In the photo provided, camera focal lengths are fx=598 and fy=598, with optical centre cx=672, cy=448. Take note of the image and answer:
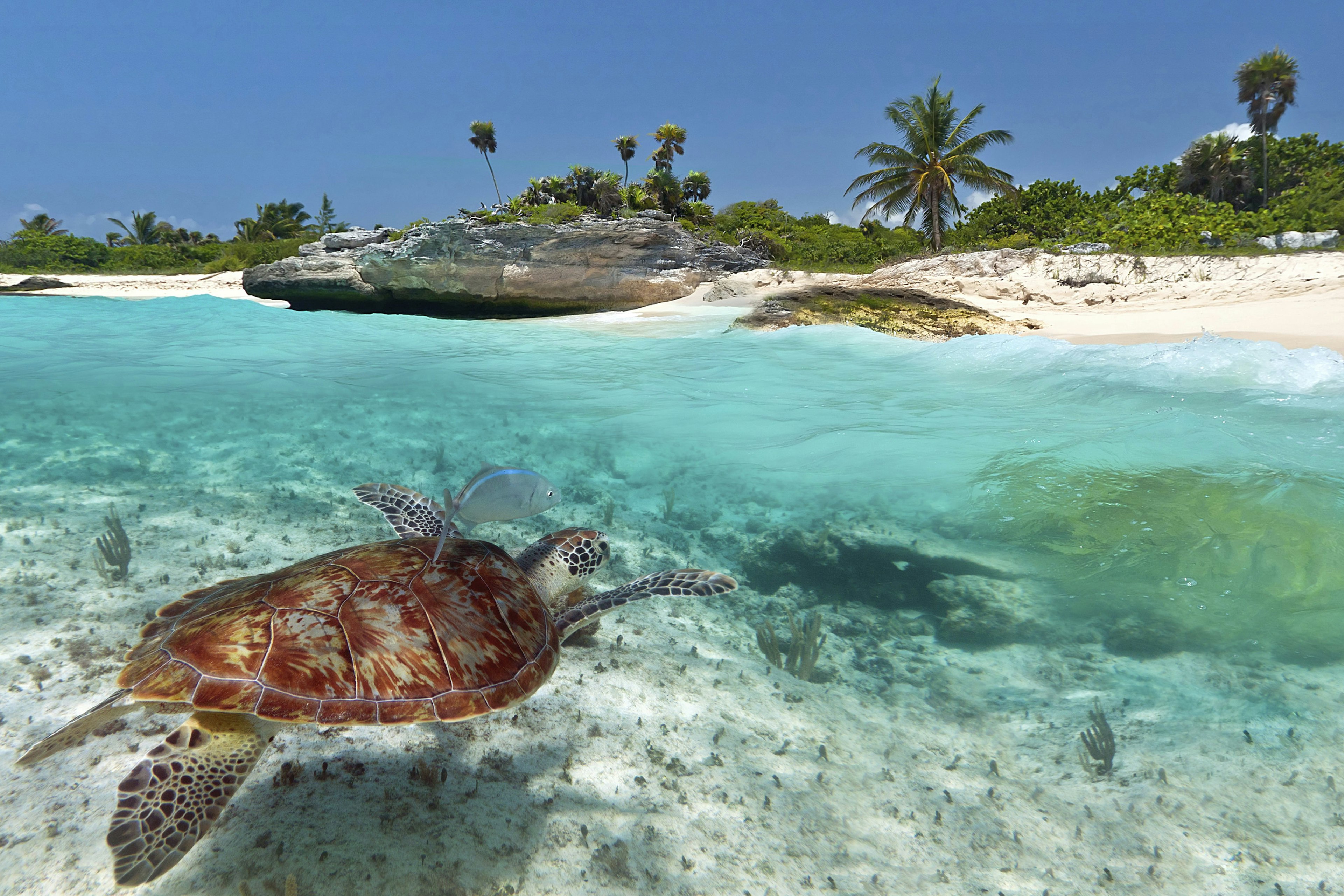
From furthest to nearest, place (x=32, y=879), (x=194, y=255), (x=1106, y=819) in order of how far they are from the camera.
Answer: (x=194, y=255) < (x=1106, y=819) < (x=32, y=879)

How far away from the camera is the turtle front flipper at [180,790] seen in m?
1.83

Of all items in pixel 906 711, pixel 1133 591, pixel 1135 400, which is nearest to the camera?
pixel 906 711

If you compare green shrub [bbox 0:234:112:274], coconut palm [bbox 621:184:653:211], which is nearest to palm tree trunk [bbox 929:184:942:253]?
coconut palm [bbox 621:184:653:211]

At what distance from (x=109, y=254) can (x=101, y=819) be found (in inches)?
1979

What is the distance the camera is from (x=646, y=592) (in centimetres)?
302

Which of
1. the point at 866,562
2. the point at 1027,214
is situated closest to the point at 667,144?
the point at 1027,214

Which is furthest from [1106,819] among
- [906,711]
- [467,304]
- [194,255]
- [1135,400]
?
[194,255]

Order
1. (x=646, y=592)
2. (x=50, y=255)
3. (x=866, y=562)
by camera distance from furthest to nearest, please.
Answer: (x=50, y=255), (x=866, y=562), (x=646, y=592)

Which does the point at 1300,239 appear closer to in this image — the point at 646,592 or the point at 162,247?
the point at 646,592

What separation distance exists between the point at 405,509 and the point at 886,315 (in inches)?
496

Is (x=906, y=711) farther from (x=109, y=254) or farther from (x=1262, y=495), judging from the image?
(x=109, y=254)

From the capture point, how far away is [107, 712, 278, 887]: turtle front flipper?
1827 millimetres

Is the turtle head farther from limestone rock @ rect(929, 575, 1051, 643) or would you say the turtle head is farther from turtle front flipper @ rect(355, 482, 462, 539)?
limestone rock @ rect(929, 575, 1051, 643)

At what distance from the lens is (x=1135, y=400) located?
319 inches
